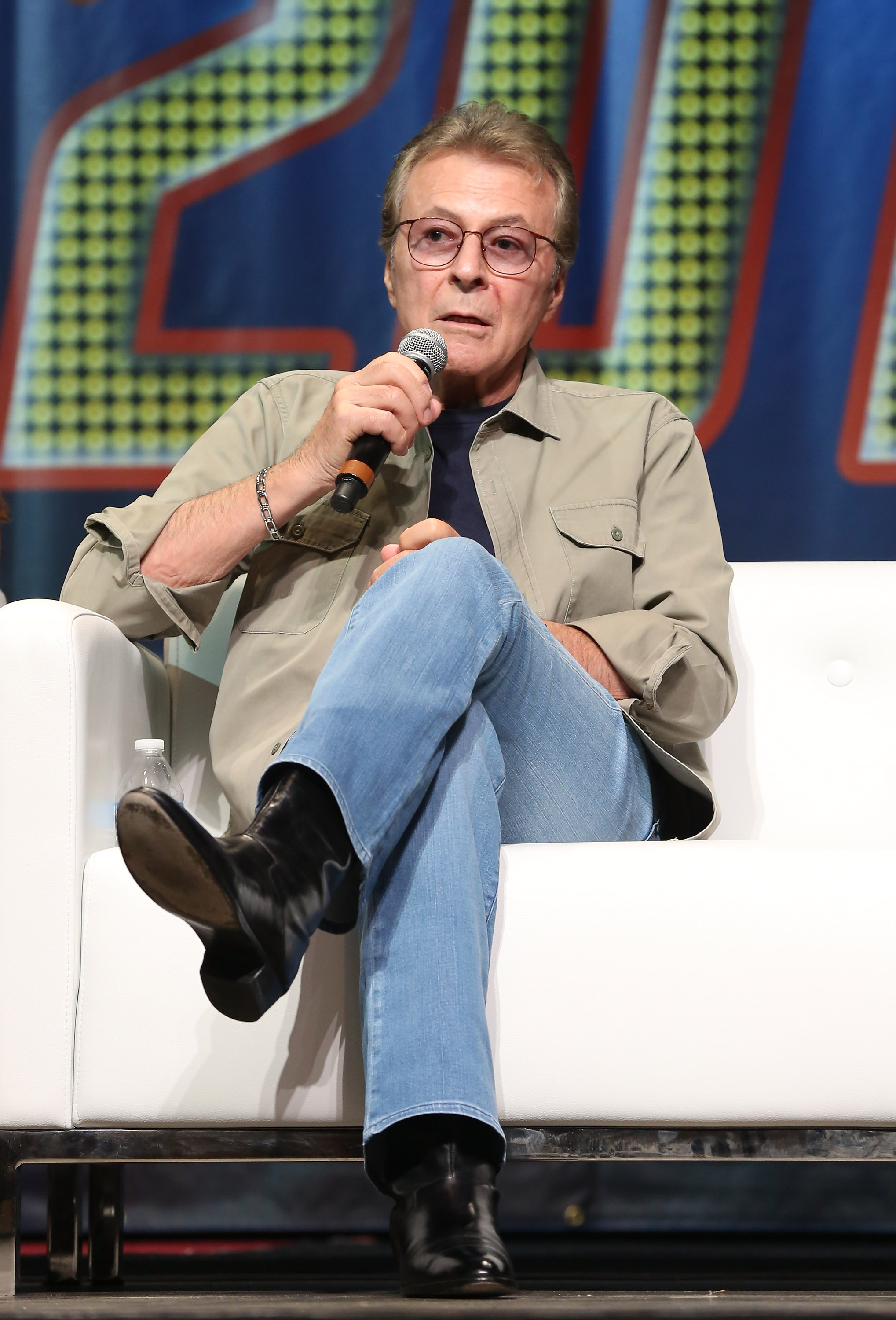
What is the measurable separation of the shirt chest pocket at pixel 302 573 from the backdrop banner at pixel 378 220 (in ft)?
2.93

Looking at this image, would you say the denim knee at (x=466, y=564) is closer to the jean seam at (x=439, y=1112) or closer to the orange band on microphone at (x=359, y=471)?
the orange band on microphone at (x=359, y=471)

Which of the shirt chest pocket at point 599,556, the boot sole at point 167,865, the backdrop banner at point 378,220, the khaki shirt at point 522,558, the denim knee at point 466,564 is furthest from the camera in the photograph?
the backdrop banner at point 378,220

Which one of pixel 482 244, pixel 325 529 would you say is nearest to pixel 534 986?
pixel 325 529

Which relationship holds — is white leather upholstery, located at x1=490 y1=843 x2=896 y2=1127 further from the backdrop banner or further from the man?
the backdrop banner

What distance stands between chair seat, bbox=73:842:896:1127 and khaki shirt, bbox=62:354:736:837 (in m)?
0.22

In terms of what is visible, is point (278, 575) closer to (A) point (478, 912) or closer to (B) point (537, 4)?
(A) point (478, 912)

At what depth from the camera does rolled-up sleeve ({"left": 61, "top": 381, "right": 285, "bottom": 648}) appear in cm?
147

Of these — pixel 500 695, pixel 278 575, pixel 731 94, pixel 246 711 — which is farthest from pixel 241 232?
pixel 500 695

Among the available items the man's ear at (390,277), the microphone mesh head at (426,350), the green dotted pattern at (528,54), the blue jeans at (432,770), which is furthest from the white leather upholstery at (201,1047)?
the green dotted pattern at (528,54)

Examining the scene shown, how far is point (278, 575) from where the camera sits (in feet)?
5.16

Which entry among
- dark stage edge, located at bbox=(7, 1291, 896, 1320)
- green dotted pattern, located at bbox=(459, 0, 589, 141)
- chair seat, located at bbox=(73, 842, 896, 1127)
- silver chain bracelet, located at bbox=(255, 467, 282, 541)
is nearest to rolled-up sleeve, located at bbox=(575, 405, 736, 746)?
chair seat, located at bbox=(73, 842, 896, 1127)

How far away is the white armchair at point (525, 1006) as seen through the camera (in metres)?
1.16

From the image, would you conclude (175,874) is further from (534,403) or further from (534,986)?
(534,403)

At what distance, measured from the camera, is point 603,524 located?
1.57 metres
